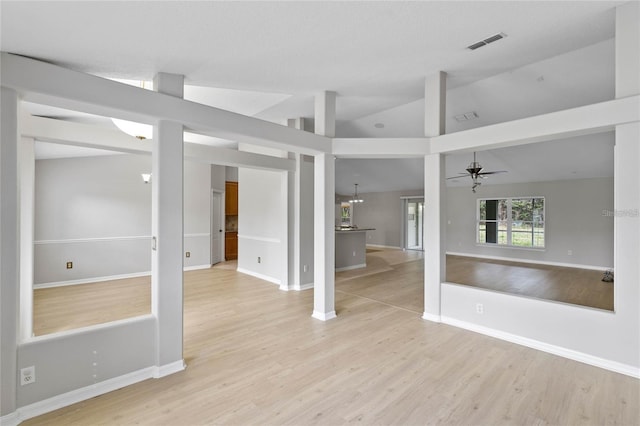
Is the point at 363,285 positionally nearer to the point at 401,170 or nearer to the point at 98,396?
the point at 98,396

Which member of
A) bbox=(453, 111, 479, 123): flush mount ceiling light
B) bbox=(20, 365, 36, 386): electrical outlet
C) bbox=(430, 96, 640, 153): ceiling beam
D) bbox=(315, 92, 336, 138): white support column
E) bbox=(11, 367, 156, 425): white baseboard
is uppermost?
bbox=(453, 111, 479, 123): flush mount ceiling light

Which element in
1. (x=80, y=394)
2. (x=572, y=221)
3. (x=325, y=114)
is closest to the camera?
(x=80, y=394)

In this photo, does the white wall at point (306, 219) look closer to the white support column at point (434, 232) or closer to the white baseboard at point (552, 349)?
the white support column at point (434, 232)

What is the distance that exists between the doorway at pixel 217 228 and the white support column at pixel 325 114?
5.51 meters

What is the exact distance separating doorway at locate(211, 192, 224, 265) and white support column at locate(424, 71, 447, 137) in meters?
6.55

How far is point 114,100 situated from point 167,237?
46.6 inches

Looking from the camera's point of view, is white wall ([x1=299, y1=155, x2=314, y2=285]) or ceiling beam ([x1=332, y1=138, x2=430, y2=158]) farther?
white wall ([x1=299, y1=155, x2=314, y2=285])

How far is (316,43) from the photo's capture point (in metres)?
2.59

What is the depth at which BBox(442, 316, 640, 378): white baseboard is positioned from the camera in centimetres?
261

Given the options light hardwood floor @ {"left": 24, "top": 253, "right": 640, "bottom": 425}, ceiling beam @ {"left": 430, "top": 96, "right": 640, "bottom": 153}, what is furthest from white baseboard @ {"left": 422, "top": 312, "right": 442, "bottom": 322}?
ceiling beam @ {"left": 430, "top": 96, "right": 640, "bottom": 153}

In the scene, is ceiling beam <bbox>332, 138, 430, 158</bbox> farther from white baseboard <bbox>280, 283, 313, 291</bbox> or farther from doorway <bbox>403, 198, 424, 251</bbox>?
doorway <bbox>403, 198, 424, 251</bbox>

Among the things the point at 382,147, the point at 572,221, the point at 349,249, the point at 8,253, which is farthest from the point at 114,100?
the point at 572,221

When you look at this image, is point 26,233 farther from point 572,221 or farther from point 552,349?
point 572,221

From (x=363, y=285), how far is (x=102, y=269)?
5261 mm
